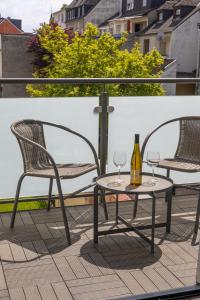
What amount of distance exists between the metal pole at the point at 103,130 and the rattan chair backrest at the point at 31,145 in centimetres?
57

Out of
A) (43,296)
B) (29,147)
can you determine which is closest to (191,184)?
(29,147)

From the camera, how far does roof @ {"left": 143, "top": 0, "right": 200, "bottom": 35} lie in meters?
34.6

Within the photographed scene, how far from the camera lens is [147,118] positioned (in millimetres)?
4180

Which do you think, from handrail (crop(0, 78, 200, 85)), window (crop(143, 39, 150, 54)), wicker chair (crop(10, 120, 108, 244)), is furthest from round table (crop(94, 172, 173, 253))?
window (crop(143, 39, 150, 54))

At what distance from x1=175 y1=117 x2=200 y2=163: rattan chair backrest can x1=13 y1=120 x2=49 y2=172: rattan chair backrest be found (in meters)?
1.19

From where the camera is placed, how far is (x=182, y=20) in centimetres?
3459

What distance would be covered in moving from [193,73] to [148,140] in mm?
31660

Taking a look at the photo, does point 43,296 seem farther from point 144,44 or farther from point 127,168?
point 144,44

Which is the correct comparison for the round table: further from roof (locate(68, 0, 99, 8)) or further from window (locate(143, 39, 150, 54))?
roof (locate(68, 0, 99, 8))

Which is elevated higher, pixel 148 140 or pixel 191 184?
pixel 148 140

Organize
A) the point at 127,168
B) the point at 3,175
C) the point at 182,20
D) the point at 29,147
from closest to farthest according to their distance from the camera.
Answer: the point at 29,147 < the point at 3,175 < the point at 127,168 < the point at 182,20

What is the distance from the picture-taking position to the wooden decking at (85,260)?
105 inches

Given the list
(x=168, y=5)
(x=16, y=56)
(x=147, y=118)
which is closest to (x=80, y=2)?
(x=168, y=5)

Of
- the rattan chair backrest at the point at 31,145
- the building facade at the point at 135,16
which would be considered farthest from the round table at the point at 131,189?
the building facade at the point at 135,16
